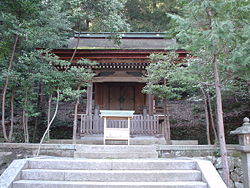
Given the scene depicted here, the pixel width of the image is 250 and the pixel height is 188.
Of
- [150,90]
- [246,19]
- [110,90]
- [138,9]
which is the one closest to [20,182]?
[150,90]

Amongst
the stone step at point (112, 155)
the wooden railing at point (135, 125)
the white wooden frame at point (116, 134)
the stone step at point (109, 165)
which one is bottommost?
the stone step at point (109, 165)

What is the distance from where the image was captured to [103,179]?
3.78m

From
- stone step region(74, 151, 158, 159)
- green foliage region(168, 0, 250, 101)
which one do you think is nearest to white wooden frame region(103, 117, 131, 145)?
stone step region(74, 151, 158, 159)

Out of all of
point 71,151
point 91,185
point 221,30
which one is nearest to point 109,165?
point 91,185

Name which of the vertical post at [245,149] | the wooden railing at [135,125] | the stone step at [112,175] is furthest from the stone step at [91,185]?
the wooden railing at [135,125]

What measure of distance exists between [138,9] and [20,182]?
53.4 ft

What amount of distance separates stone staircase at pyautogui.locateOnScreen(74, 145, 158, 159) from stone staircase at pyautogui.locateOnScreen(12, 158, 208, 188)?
35.5 inches

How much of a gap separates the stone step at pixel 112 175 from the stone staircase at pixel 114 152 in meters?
1.17

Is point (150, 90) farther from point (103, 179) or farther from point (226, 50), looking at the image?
point (103, 179)

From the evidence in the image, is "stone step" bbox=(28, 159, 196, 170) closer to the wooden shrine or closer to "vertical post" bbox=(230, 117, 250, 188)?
"vertical post" bbox=(230, 117, 250, 188)

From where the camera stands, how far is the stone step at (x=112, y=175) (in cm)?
378

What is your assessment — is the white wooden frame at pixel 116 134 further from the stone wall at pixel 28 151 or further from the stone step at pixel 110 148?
the stone wall at pixel 28 151

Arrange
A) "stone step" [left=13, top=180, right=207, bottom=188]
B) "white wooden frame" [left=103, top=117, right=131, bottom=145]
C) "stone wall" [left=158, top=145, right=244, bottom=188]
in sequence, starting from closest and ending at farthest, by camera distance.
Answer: "stone step" [left=13, top=180, right=207, bottom=188] → "stone wall" [left=158, top=145, right=244, bottom=188] → "white wooden frame" [left=103, top=117, right=131, bottom=145]

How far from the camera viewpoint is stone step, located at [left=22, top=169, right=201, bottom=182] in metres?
3.78
